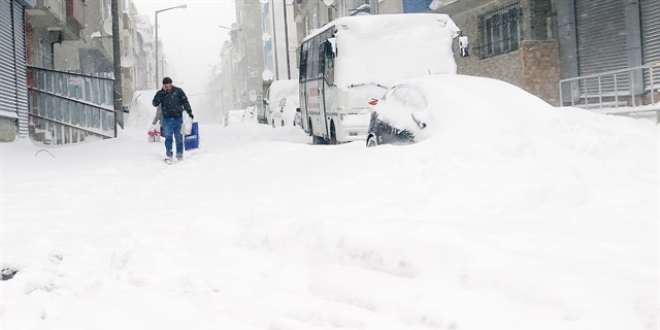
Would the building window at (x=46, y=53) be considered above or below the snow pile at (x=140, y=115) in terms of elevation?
above

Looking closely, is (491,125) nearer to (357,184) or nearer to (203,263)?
(357,184)

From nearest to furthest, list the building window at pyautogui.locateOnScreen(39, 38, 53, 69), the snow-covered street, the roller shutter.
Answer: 1. the snow-covered street
2. the roller shutter
3. the building window at pyautogui.locateOnScreen(39, 38, 53, 69)

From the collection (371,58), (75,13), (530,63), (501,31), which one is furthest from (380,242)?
(75,13)

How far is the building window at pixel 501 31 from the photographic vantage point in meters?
21.9

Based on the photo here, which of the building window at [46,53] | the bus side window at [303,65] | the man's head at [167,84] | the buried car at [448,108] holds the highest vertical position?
the building window at [46,53]

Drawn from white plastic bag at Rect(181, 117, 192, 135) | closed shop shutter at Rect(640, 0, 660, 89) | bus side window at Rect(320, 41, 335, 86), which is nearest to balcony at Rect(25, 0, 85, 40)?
white plastic bag at Rect(181, 117, 192, 135)

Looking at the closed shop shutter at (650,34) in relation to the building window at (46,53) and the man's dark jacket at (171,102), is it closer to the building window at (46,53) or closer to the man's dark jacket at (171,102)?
the man's dark jacket at (171,102)

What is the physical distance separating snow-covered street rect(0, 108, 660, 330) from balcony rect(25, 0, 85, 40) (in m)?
11.4

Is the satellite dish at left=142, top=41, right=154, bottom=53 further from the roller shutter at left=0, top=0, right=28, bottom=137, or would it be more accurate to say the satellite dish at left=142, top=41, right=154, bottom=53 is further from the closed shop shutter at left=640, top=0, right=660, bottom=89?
the closed shop shutter at left=640, top=0, right=660, bottom=89

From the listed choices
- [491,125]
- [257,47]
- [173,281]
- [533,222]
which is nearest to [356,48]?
[491,125]

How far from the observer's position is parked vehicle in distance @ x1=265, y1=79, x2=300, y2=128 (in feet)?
97.9

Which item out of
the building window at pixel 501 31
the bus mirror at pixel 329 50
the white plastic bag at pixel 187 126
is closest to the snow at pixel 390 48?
the bus mirror at pixel 329 50

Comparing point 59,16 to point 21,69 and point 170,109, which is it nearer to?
point 21,69

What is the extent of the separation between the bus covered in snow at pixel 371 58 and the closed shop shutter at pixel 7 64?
7142mm
